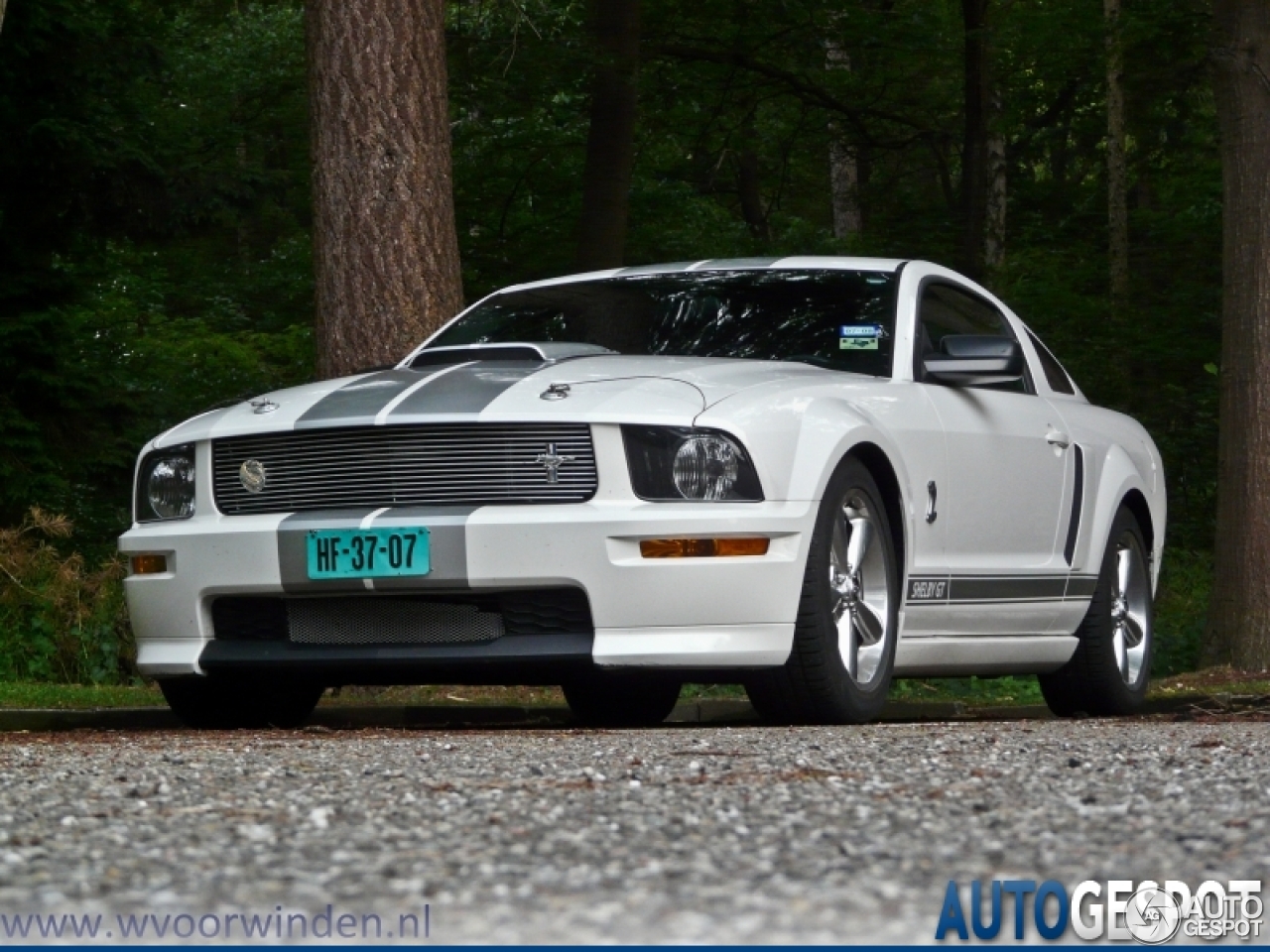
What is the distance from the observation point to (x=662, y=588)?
602 cm

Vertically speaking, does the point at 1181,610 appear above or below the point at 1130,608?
below

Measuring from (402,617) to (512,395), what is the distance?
2.41 feet

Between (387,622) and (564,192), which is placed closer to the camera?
(387,622)

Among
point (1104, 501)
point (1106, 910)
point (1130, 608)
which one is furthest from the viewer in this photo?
point (1130, 608)

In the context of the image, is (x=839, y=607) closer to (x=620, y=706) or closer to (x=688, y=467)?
(x=688, y=467)

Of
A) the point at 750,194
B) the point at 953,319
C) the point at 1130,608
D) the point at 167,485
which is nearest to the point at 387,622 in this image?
the point at 167,485

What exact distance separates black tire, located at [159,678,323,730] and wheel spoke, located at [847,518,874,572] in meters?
1.89

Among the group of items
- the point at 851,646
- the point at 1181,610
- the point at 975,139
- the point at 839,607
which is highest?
the point at 975,139

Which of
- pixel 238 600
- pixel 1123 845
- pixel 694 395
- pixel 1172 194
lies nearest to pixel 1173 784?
pixel 1123 845

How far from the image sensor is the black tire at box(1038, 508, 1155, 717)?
330 inches

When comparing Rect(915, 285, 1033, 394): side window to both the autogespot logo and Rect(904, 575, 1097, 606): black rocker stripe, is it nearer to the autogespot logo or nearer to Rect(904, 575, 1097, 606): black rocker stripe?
Rect(904, 575, 1097, 606): black rocker stripe

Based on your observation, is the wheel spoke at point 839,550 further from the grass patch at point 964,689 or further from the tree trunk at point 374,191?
the grass patch at point 964,689

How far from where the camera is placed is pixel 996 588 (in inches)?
294

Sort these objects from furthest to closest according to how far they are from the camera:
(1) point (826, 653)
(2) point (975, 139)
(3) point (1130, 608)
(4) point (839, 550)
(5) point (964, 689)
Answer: (2) point (975, 139) < (5) point (964, 689) < (3) point (1130, 608) < (4) point (839, 550) < (1) point (826, 653)
